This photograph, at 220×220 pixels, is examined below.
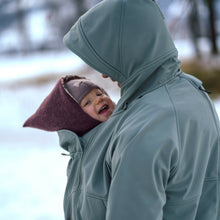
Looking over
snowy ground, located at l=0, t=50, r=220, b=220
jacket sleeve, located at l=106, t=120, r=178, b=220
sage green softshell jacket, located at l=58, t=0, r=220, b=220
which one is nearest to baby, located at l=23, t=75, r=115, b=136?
sage green softshell jacket, located at l=58, t=0, r=220, b=220

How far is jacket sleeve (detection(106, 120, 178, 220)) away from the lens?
91 cm

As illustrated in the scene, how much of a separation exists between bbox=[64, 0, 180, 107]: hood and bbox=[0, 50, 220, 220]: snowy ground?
7.05ft

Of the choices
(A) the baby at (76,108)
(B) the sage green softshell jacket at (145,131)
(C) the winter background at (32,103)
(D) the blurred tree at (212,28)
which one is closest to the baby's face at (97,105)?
(A) the baby at (76,108)

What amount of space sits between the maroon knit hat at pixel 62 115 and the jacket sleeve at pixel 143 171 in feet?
1.49

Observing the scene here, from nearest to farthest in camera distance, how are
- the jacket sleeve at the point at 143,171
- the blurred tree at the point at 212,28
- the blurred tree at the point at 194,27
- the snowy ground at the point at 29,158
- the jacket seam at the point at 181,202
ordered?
the jacket sleeve at the point at 143,171
the jacket seam at the point at 181,202
the snowy ground at the point at 29,158
the blurred tree at the point at 212,28
the blurred tree at the point at 194,27

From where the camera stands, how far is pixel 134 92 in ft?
3.46

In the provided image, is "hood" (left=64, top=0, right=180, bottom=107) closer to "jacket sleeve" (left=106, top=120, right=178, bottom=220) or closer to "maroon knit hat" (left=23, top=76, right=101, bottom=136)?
"jacket sleeve" (left=106, top=120, right=178, bottom=220)

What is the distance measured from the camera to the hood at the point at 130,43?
100 centimetres

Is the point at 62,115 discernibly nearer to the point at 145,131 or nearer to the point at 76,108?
the point at 76,108

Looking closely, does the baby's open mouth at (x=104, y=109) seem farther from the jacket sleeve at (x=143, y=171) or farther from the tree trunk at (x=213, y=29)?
the tree trunk at (x=213, y=29)

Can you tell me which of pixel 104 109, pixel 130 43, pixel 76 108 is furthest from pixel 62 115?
pixel 130 43

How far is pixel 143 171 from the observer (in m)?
0.91

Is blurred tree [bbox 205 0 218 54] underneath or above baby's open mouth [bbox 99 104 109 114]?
underneath

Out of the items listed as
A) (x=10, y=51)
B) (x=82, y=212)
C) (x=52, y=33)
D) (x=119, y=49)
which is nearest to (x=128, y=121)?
(x=119, y=49)
